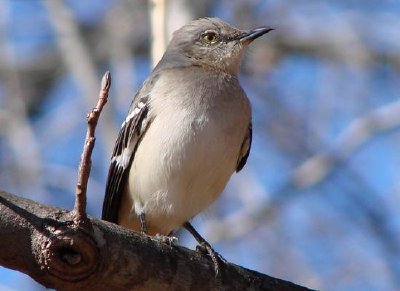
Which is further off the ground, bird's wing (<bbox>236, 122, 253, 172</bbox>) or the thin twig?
bird's wing (<bbox>236, 122, 253, 172</bbox>)

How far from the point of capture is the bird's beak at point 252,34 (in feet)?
20.2

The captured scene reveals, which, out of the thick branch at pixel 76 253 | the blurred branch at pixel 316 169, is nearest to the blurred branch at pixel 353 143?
the blurred branch at pixel 316 169

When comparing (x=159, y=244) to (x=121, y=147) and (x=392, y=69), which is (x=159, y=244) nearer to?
(x=121, y=147)

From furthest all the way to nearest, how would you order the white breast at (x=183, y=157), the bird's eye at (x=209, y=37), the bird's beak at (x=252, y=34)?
1. the bird's eye at (x=209, y=37)
2. the bird's beak at (x=252, y=34)
3. the white breast at (x=183, y=157)

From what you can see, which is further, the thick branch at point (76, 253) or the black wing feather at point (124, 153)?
the black wing feather at point (124, 153)

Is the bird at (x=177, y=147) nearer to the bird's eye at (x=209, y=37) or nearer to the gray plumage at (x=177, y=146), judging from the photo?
the gray plumage at (x=177, y=146)

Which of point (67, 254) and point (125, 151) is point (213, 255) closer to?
point (67, 254)

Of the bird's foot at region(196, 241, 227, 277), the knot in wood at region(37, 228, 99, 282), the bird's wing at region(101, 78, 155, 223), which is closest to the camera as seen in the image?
the knot in wood at region(37, 228, 99, 282)

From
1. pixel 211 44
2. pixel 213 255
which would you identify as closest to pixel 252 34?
pixel 211 44

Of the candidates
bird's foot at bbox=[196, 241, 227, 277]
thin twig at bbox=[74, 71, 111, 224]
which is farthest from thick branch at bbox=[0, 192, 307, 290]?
bird's foot at bbox=[196, 241, 227, 277]

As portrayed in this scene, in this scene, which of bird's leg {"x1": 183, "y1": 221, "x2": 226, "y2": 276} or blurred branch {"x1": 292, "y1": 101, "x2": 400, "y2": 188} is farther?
blurred branch {"x1": 292, "y1": 101, "x2": 400, "y2": 188}

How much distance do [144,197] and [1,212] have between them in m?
2.12

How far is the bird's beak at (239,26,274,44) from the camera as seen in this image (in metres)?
6.15

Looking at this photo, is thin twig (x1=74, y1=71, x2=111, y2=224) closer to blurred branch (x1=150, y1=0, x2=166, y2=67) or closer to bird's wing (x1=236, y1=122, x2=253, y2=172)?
bird's wing (x1=236, y1=122, x2=253, y2=172)
